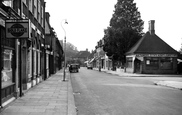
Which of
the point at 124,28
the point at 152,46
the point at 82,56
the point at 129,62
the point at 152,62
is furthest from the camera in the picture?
the point at 82,56

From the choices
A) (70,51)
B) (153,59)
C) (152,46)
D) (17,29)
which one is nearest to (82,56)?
(70,51)

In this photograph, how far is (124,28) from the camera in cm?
3506

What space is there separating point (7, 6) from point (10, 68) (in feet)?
8.75

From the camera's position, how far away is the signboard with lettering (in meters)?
7.71

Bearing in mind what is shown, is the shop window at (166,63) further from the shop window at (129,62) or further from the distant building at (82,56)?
the distant building at (82,56)

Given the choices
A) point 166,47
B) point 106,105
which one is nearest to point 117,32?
point 166,47

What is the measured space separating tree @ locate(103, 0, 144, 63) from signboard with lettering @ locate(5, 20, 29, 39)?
28.0 metres

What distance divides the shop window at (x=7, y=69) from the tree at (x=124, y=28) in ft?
92.2

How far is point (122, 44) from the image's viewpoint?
3688 cm

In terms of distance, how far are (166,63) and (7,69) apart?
93.2ft

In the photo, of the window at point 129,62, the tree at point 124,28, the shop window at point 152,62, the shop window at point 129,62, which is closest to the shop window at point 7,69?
the shop window at point 152,62

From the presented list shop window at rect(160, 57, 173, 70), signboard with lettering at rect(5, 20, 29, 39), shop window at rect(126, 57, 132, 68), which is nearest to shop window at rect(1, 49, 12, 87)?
signboard with lettering at rect(5, 20, 29, 39)

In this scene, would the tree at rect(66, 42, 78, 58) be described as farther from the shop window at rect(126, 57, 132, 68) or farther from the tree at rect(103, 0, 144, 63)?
the shop window at rect(126, 57, 132, 68)

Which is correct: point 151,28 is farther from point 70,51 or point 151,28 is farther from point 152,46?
point 70,51
